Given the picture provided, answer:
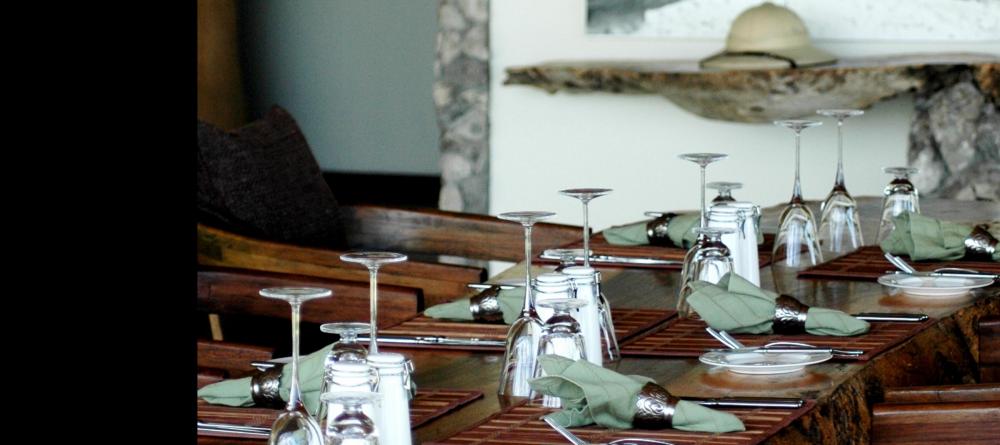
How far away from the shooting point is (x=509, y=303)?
2.05 m

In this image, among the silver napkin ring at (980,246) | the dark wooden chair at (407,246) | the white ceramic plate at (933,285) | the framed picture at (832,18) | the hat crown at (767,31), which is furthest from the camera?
the framed picture at (832,18)

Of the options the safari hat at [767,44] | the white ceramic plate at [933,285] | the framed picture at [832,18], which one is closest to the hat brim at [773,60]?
the safari hat at [767,44]

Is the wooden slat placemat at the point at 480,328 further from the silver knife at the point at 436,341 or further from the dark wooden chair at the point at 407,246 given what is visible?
the dark wooden chair at the point at 407,246

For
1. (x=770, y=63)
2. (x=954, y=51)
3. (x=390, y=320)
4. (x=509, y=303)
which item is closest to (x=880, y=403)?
(x=509, y=303)

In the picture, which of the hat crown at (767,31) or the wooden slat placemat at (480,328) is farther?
the hat crown at (767,31)

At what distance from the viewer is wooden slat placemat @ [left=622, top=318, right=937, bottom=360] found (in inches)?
73.0

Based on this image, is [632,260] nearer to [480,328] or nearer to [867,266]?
[867,266]

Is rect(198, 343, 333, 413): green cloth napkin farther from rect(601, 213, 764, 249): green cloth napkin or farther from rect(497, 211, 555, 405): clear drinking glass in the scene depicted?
rect(601, 213, 764, 249): green cloth napkin

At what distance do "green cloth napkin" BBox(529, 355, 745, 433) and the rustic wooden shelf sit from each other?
122 inches

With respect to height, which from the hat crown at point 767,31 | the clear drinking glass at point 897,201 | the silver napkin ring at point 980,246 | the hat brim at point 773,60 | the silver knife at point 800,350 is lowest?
the silver knife at point 800,350

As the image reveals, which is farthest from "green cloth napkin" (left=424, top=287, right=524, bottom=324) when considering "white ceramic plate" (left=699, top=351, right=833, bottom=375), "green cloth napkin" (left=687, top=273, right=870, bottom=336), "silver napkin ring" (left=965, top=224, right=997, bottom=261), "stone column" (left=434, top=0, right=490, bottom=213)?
"stone column" (left=434, top=0, right=490, bottom=213)

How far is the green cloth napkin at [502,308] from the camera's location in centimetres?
204

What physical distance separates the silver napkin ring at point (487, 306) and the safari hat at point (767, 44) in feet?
8.62

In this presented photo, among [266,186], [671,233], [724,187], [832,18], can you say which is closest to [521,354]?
[724,187]
